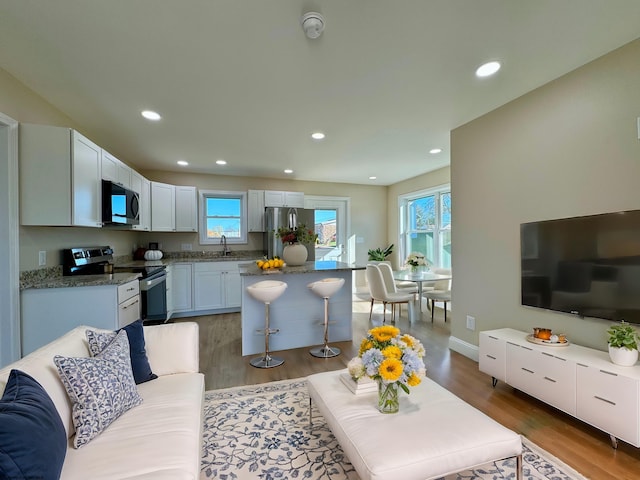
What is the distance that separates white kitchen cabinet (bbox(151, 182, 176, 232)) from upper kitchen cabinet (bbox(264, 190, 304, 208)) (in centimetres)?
160

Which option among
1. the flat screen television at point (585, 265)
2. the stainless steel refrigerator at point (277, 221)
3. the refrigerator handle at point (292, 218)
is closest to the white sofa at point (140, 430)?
the flat screen television at point (585, 265)

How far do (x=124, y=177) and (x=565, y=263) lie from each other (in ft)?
15.1

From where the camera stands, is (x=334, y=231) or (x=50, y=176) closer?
(x=50, y=176)

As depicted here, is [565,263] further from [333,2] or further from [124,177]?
[124,177]

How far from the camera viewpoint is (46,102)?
105 inches

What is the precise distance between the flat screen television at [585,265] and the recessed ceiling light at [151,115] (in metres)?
3.58

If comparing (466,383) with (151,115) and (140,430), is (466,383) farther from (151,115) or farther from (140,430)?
(151,115)

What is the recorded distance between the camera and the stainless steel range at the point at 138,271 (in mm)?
2963

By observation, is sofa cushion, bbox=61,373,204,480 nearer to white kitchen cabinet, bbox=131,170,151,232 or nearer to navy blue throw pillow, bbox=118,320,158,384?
navy blue throw pillow, bbox=118,320,158,384

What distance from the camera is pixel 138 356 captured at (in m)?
1.76

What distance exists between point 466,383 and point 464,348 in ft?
2.18

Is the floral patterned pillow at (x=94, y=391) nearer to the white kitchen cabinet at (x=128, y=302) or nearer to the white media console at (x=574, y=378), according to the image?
the white kitchen cabinet at (x=128, y=302)

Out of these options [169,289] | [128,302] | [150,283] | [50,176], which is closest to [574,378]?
[128,302]

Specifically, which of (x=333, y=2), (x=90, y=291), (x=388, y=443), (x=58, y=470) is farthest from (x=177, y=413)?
(x=333, y=2)
